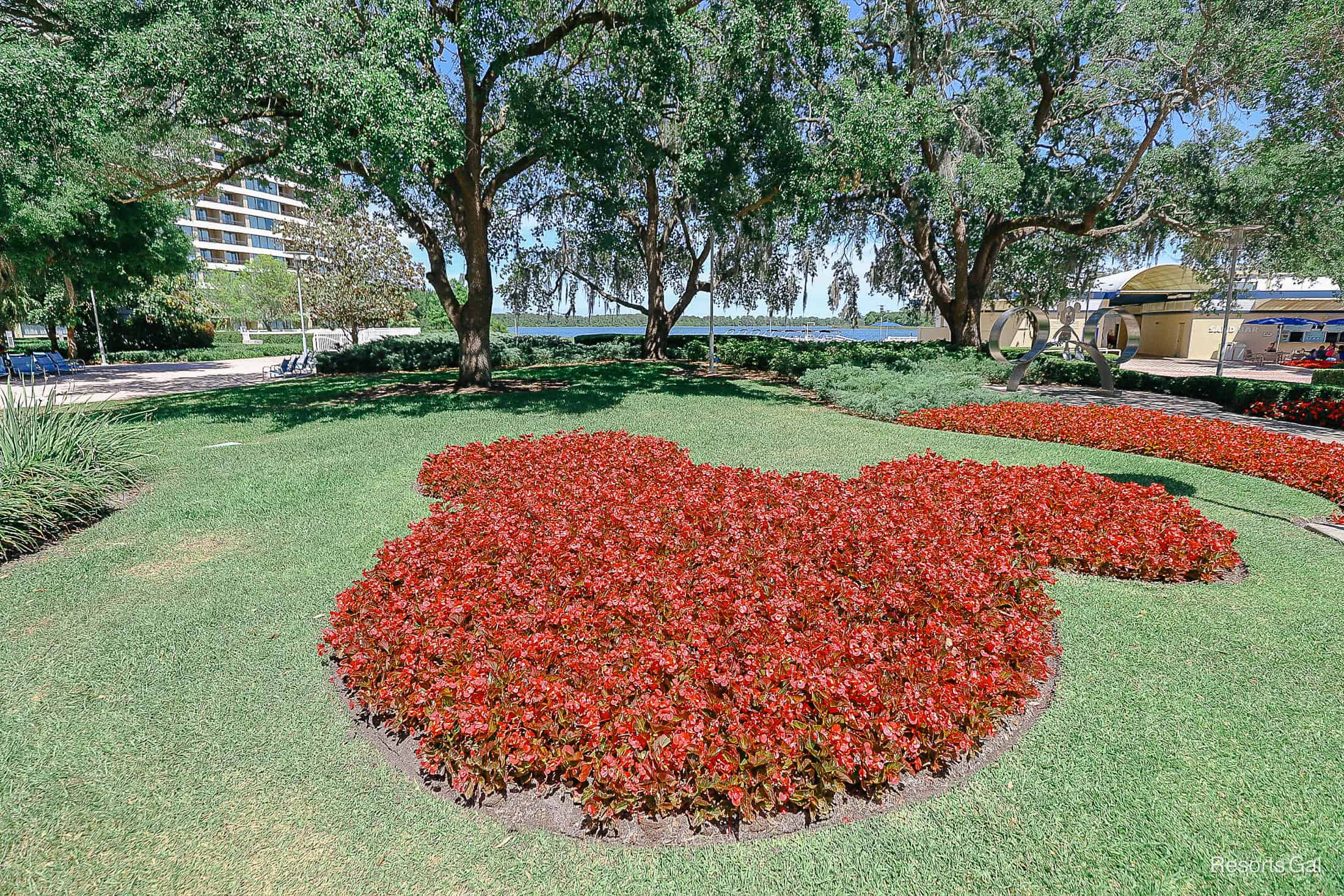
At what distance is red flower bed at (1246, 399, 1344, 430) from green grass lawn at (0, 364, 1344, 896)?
8.61 meters

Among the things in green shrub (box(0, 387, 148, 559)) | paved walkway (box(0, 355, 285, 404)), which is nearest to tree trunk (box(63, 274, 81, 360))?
paved walkway (box(0, 355, 285, 404))

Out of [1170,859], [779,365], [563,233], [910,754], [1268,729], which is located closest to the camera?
[1170,859]

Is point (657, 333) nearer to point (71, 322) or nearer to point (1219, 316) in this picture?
point (71, 322)

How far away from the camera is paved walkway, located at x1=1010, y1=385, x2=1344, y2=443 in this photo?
1098 cm

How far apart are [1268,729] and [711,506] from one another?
3658 millimetres

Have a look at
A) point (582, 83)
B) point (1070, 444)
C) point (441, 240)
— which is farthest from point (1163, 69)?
point (441, 240)

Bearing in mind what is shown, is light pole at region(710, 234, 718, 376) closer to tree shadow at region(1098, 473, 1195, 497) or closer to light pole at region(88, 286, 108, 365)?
tree shadow at region(1098, 473, 1195, 497)

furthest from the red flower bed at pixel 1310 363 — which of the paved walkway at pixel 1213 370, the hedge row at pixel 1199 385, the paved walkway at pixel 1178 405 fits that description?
the paved walkway at pixel 1178 405

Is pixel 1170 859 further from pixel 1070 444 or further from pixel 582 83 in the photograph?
pixel 582 83

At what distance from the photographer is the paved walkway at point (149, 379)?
1590 cm

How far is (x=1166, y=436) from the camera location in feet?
30.5

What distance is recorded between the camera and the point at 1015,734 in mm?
3145

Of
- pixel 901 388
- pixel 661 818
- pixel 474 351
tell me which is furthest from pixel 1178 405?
pixel 474 351

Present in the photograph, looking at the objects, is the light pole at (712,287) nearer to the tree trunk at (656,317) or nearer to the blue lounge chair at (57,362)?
the tree trunk at (656,317)
